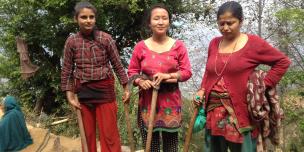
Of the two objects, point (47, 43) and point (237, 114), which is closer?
point (237, 114)

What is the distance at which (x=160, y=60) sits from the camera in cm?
320

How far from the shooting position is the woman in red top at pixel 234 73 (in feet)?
9.16

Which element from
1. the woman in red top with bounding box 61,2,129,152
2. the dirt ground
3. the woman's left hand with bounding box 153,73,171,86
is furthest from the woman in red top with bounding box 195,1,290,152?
the dirt ground

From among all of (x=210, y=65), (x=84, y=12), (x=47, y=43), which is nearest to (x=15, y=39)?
(x=47, y=43)

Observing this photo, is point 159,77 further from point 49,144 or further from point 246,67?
point 49,144

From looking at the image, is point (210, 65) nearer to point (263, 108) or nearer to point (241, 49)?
point (241, 49)

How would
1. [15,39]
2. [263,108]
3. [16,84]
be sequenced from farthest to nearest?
1. [16,84]
2. [15,39]
3. [263,108]

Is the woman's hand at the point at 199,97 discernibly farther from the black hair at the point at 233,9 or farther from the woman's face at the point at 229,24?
the black hair at the point at 233,9

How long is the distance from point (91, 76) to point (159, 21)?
761 millimetres

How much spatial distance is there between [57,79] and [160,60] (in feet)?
28.2

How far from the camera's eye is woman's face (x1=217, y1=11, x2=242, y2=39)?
2811mm

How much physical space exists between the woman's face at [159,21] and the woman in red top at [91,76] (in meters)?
0.53

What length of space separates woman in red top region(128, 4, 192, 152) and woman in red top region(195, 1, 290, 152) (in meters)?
0.34

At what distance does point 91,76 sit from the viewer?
3.48 m
